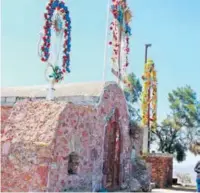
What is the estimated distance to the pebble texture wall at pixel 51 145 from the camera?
8445 mm

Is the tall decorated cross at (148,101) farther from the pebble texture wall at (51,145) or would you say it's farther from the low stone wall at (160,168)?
the pebble texture wall at (51,145)

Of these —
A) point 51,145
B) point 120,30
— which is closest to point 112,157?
point 51,145

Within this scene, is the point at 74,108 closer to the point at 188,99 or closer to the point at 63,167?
the point at 63,167

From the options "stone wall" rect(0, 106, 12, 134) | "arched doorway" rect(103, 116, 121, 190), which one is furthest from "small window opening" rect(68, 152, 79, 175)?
"stone wall" rect(0, 106, 12, 134)

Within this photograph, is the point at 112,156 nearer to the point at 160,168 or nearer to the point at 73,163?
the point at 73,163

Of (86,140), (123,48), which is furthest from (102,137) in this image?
(123,48)

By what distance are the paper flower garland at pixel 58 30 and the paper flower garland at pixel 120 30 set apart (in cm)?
282

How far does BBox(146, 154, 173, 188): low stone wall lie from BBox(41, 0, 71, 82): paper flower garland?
31.7 feet

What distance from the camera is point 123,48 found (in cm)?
1448

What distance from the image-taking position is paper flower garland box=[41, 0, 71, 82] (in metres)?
10.3

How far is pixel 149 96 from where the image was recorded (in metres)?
20.1

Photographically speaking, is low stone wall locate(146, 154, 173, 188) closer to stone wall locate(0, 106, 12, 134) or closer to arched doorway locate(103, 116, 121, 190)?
arched doorway locate(103, 116, 121, 190)

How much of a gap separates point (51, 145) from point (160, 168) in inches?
448

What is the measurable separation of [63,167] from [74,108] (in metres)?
1.67
